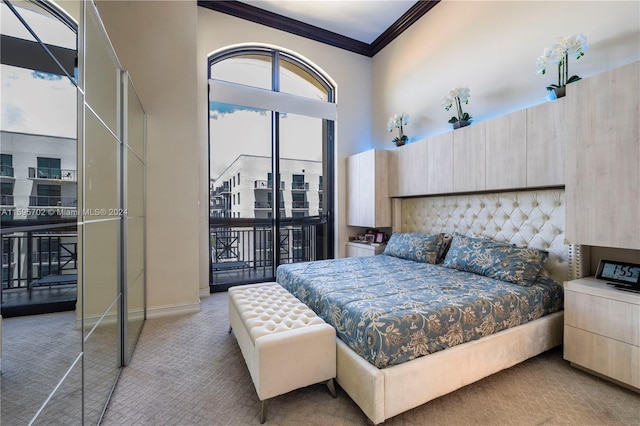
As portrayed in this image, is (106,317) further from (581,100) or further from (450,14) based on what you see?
(450,14)

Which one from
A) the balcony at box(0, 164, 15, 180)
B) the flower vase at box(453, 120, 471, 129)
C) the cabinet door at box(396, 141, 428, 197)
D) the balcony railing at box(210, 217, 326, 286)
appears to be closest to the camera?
the balcony at box(0, 164, 15, 180)

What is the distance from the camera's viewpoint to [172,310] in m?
2.96

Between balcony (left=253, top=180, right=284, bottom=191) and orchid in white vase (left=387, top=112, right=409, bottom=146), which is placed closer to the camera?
orchid in white vase (left=387, top=112, right=409, bottom=146)

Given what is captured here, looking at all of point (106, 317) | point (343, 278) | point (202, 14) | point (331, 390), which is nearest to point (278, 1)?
point (202, 14)

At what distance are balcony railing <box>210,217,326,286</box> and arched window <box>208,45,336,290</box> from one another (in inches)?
0.6

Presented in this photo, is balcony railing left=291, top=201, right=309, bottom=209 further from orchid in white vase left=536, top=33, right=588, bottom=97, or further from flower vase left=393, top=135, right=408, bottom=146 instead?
orchid in white vase left=536, top=33, right=588, bottom=97

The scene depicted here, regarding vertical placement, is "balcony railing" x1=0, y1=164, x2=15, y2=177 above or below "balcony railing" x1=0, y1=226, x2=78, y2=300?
above

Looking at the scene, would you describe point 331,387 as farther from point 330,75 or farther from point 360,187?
point 330,75

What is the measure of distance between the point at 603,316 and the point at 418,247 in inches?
62.1

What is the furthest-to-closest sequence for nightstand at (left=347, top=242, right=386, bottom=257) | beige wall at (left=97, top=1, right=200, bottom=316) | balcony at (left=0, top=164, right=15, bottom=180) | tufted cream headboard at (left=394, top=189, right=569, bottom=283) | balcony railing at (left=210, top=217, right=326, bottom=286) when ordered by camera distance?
nightstand at (left=347, top=242, right=386, bottom=257) → balcony railing at (left=210, top=217, right=326, bottom=286) → beige wall at (left=97, top=1, right=200, bottom=316) → tufted cream headboard at (left=394, top=189, right=569, bottom=283) → balcony at (left=0, top=164, right=15, bottom=180)

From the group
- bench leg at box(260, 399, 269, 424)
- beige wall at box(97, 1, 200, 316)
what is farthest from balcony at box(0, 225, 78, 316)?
beige wall at box(97, 1, 200, 316)

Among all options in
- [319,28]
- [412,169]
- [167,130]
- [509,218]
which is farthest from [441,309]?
[319,28]

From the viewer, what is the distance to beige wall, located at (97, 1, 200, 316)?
2.83 meters

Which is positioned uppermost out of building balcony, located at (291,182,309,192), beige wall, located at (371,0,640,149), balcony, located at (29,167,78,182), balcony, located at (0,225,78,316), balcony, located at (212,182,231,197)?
beige wall, located at (371,0,640,149)
